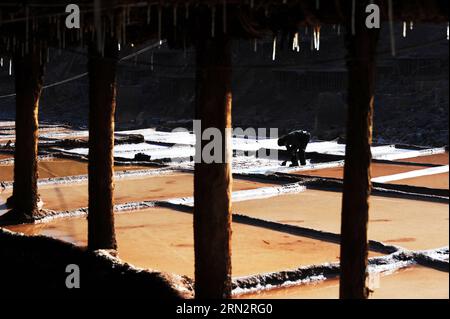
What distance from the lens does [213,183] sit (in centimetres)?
748

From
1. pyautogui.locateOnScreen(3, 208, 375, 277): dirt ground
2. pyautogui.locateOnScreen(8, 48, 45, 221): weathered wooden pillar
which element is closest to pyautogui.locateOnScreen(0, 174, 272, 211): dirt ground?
pyautogui.locateOnScreen(8, 48, 45, 221): weathered wooden pillar

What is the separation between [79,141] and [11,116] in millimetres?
16856

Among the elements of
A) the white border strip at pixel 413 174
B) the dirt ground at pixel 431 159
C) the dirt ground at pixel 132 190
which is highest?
the dirt ground at pixel 431 159

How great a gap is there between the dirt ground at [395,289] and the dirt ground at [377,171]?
29.5 ft

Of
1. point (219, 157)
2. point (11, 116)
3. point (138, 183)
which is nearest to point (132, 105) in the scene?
point (11, 116)

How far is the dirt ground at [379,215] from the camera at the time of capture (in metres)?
12.4

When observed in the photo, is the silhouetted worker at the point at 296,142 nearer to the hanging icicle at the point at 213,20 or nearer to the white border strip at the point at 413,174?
the white border strip at the point at 413,174

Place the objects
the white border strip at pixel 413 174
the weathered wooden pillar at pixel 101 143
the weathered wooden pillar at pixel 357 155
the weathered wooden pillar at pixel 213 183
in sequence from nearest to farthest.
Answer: the weathered wooden pillar at pixel 357 155
the weathered wooden pillar at pixel 213 183
the weathered wooden pillar at pixel 101 143
the white border strip at pixel 413 174

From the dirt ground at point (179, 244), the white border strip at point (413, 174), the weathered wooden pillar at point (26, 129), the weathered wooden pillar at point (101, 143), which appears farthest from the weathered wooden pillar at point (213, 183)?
the white border strip at point (413, 174)

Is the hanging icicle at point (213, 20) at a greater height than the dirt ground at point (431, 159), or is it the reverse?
the hanging icicle at point (213, 20)

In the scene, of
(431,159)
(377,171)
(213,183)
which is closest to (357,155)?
(213,183)

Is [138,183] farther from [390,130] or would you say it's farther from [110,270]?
[390,130]

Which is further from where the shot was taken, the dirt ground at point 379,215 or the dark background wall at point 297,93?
the dark background wall at point 297,93

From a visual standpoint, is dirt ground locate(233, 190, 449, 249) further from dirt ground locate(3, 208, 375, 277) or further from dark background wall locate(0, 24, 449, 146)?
dark background wall locate(0, 24, 449, 146)
